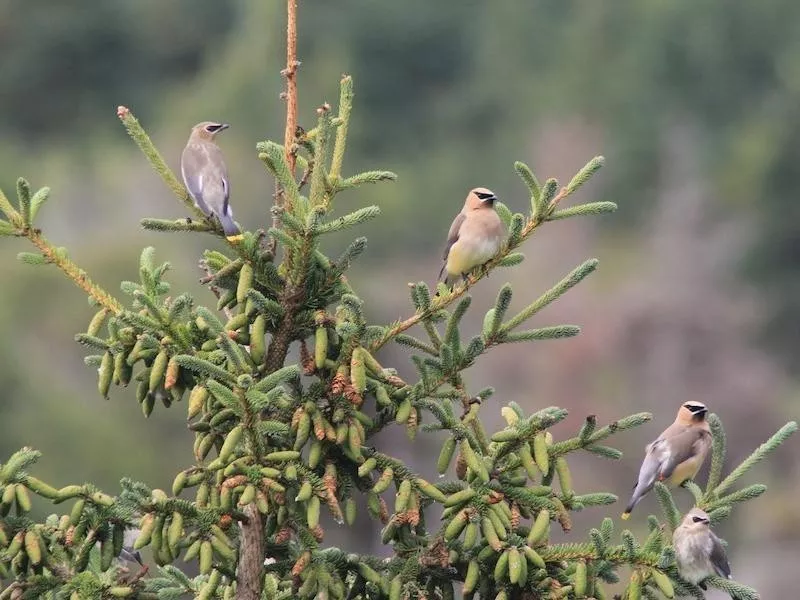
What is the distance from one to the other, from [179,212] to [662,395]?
50.1 ft

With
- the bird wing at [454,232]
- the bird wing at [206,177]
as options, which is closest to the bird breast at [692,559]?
the bird wing at [206,177]

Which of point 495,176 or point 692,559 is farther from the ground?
point 495,176

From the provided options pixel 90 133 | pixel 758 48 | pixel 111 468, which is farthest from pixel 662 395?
pixel 90 133

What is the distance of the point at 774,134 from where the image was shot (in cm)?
7588

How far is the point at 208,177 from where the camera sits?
9305mm

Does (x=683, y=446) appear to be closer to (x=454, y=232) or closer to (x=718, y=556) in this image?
(x=454, y=232)

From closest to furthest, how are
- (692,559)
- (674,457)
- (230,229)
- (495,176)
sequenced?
(692,559), (230,229), (674,457), (495,176)

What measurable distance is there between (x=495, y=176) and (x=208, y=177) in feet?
234

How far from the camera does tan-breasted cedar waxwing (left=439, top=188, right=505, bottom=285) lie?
9155 mm

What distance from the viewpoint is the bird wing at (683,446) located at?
32.1 ft

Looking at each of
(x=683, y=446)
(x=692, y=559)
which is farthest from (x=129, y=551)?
(x=683, y=446)

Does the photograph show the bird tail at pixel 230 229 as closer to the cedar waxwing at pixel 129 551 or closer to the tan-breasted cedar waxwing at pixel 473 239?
the tan-breasted cedar waxwing at pixel 473 239

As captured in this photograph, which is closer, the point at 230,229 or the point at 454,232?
the point at 230,229

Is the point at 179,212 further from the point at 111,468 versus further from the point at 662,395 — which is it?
the point at 662,395
